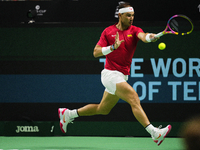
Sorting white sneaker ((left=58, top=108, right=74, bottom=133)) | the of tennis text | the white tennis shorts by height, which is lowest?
white sneaker ((left=58, top=108, right=74, bottom=133))

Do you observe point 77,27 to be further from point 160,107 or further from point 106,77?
point 160,107

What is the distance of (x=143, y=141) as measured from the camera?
495cm

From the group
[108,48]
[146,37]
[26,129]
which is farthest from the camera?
[26,129]

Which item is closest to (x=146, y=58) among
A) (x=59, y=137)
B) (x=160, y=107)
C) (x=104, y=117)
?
(x=160, y=107)

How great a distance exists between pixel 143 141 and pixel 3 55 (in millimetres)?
2749

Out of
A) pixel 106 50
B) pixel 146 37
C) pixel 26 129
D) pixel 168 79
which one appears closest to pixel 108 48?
pixel 106 50

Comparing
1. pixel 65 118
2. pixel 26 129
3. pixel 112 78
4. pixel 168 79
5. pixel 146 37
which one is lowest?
pixel 26 129

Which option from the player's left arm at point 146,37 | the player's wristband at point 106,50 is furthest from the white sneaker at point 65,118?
the player's left arm at point 146,37

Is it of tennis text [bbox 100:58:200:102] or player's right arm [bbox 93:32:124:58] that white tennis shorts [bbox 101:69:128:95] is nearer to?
player's right arm [bbox 93:32:124:58]

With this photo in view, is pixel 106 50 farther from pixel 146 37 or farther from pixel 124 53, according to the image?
pixel 146 37

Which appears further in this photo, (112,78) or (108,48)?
(112,78)

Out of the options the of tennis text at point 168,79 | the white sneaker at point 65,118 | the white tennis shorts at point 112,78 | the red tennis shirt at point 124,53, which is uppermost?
the red tennis shirt at point 124,53

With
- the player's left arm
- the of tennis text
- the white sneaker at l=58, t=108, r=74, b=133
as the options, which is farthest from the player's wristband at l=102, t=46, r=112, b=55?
the of tennis text

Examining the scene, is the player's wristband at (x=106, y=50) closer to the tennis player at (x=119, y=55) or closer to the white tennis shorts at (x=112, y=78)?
the tennis player at (x=119, y=55)
